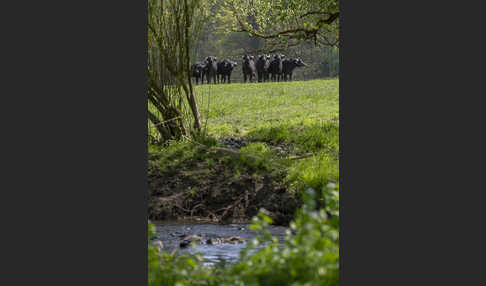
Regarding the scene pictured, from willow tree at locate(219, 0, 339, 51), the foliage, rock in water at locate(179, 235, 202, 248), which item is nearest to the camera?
the foliage

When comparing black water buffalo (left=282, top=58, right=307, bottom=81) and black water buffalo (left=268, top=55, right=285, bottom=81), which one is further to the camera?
black water buffalo (left=268, top=55, right=285, bottom=81)

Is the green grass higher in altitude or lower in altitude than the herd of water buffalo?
lower

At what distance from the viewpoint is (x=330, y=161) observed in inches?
324

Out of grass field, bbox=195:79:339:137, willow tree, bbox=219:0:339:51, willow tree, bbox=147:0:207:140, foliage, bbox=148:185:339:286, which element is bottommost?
foliage, bbox=148:185:339:286

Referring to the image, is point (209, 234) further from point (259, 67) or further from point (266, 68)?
point (259, 67)

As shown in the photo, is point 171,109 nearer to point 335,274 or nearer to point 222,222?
point 222,222

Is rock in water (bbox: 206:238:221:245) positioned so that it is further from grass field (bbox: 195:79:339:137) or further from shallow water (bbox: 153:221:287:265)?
grass field (bbox: 195:79:339:137)

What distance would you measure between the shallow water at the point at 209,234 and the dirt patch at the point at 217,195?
273 millimetres

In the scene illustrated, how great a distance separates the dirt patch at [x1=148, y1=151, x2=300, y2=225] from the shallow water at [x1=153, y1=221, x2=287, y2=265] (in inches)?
10.7

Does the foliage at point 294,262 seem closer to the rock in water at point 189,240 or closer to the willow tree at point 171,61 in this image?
the rock in water at point 189,240

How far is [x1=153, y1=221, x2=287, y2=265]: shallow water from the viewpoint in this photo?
5.34 m

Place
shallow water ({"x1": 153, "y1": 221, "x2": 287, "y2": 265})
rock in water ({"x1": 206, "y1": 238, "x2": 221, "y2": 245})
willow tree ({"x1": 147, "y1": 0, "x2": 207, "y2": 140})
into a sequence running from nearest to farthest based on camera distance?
1. shallow water ({"x1": 153, "y1": 221, "x2": 287, "y2": 265})
2. rock in water ({"x1": 206, "y1": 238, "x2": 221, "y2": 245})
3. willow tree ({"x1": 147, "y1": 0, "x2": 207, "y2": 140})

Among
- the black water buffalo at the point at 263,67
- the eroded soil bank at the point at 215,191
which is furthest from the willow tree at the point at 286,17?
the black water buffalo at the point at 263,67

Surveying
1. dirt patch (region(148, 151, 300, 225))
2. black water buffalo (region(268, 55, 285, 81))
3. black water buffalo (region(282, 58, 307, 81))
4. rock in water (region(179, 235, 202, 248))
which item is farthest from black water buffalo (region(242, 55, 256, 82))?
rock in water (region(179, 235, 202, 248))
